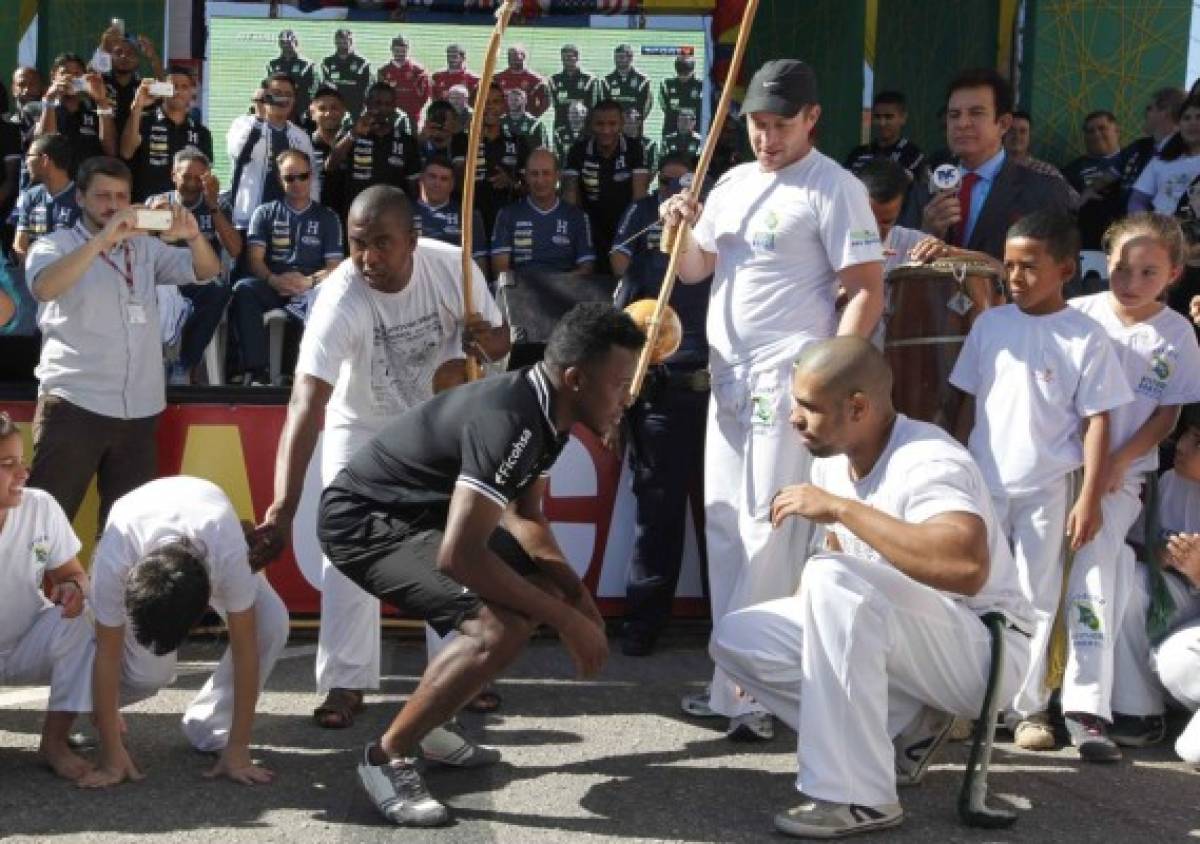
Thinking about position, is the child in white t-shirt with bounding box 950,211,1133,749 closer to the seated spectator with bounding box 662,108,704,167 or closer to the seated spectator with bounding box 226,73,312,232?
the seated spectator with bounding box 226,73,312,232

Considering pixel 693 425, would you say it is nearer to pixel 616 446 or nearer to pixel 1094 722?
pixel 616 446

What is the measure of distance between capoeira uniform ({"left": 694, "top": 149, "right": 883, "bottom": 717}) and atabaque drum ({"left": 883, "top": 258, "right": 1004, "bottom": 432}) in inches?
20.0

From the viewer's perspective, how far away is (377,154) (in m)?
11.4

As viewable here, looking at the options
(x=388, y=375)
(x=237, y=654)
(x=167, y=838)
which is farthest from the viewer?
(x=388, y=375)

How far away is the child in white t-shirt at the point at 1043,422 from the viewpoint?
5.70 meters

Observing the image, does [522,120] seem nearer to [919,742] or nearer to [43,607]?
[43,607]

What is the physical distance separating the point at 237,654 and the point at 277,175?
607 cm

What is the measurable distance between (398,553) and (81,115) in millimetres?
7217

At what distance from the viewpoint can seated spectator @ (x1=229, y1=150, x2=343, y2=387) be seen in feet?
30.7

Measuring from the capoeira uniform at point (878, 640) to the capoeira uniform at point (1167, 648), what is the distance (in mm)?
1158

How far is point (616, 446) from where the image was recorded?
7.32 m

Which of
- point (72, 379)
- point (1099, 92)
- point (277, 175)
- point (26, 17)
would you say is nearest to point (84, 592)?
point (72, 379)

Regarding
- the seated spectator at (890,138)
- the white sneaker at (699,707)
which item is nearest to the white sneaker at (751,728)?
the white sneaker at (699,707)

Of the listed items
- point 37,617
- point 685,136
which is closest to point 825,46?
point 685,136
